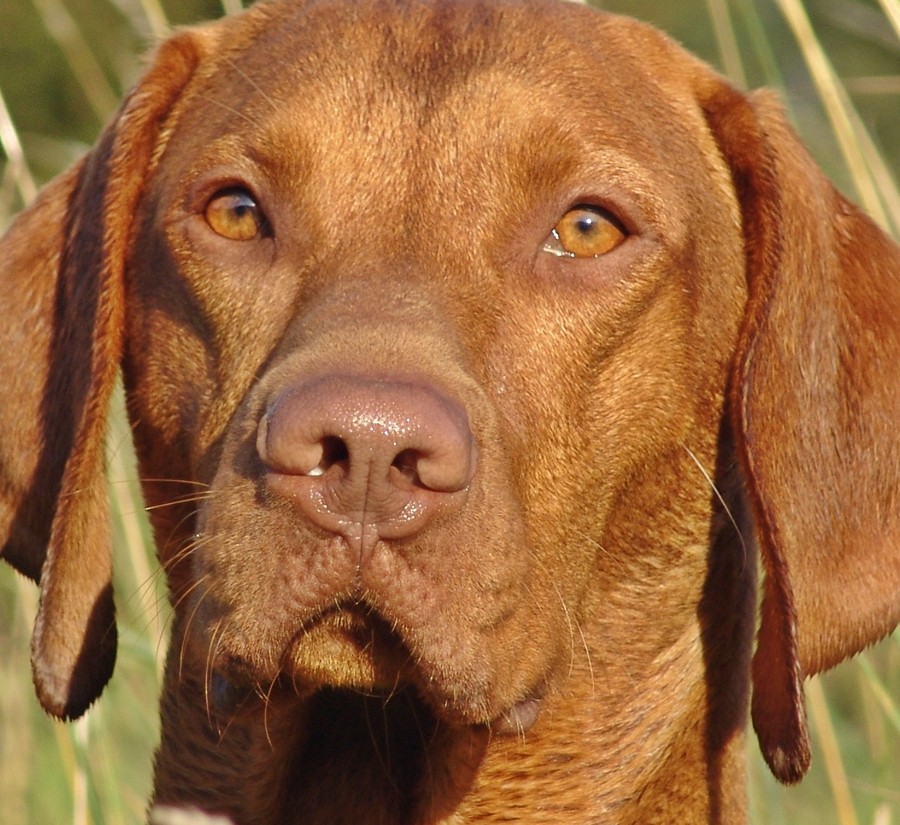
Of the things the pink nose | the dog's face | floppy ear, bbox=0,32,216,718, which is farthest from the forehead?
the pink nose

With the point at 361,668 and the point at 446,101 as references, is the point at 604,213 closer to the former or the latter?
the point at 446,101

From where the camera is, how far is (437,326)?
135 inches

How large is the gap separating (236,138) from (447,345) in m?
0.81

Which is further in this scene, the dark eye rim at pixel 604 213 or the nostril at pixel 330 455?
the dark eye rim at pixel 604 213

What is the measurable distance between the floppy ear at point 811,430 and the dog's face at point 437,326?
0.52ft

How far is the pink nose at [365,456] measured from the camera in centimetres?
302

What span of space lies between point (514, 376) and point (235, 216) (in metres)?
0.74

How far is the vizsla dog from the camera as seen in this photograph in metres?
3.64

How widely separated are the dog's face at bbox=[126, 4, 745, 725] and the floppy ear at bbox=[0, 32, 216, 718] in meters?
0.09

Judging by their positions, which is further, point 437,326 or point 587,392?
point 587,392

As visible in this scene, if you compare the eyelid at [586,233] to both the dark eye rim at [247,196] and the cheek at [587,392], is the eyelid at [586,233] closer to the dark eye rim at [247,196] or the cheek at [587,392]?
the cheek at [587,392]

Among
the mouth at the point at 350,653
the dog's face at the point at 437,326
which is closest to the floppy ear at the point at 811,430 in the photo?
the dog's face at the point at 437,326

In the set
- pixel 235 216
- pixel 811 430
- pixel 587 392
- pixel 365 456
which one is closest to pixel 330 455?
pixel 365 456

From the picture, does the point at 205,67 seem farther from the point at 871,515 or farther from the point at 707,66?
the point at 871,515
